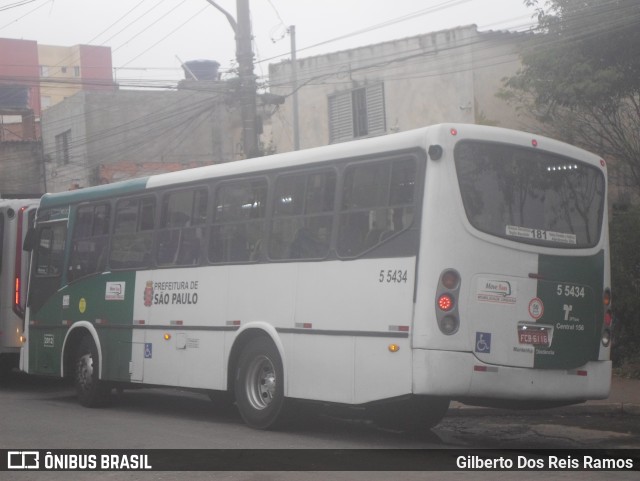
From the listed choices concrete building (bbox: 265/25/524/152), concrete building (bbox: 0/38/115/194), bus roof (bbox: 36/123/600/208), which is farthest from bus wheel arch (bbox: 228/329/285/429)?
concrete building (bbox: 0/38/115/194)

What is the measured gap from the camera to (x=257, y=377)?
1112 cm

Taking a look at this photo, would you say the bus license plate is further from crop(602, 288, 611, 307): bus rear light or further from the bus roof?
the bus roof

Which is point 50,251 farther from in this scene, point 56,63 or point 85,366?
point 56,63

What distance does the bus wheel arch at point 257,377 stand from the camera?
10.8 meters

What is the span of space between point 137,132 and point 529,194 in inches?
1159

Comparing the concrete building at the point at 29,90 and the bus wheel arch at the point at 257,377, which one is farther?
the concrete building at the point at 29,90

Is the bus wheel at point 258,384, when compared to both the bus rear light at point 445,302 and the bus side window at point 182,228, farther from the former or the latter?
the bus rear light at point 445,302

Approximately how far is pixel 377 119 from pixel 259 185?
1674 cm

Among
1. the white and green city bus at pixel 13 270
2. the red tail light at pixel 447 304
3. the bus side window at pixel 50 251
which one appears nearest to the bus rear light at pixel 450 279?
the red tail light at pixel 447 304

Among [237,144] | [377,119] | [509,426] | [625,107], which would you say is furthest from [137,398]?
[237,144]

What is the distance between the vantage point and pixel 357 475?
313 inches

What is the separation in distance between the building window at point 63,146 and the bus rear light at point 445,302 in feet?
102

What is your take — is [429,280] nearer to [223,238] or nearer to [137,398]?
[223,238]

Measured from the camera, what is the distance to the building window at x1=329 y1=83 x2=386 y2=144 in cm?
2753
